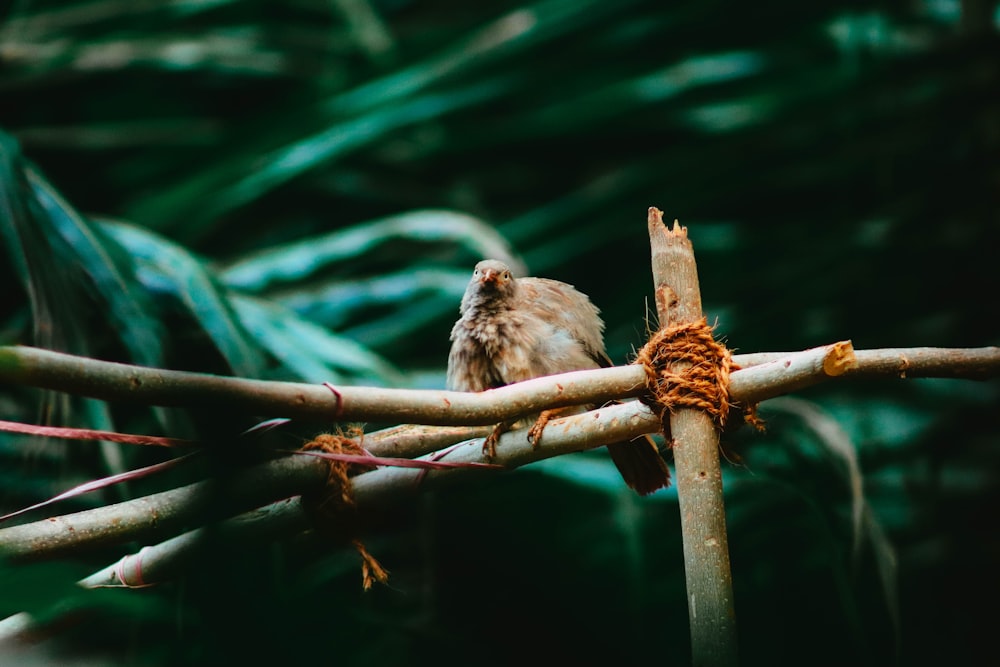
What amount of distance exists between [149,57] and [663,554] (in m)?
2.98

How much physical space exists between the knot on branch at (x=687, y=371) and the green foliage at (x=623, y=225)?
155cm

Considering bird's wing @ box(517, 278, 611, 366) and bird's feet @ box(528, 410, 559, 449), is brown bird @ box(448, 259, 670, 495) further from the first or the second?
bird's feet @ box(528, 410, 559, 449)

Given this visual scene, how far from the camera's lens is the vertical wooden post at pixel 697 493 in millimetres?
1315

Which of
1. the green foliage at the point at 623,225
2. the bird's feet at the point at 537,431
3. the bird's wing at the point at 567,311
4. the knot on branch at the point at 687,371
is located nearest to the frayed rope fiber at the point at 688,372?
the knot on branch at the point at 687,371

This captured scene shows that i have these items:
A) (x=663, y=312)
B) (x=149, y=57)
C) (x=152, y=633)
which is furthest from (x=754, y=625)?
(x=149, y=57)

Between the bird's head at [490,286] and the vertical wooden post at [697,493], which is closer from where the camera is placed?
the vertical wooden post at [697,493]

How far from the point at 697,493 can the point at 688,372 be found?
19 centimetres

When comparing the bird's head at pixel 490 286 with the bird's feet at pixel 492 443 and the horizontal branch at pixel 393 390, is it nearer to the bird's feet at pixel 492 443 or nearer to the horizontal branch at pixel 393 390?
the bird's feet at pixel 492 443

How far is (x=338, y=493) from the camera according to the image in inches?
60.0


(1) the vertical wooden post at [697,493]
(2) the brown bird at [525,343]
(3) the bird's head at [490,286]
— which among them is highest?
(3) the bird's head at [490,286]

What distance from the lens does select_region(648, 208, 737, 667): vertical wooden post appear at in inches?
51.8

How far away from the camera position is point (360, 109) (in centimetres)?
352

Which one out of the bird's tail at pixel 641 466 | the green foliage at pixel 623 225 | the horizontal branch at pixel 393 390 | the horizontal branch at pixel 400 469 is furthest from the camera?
the green foliage at pixel 623 225

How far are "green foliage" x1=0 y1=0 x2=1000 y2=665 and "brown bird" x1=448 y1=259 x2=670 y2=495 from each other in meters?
0.77
